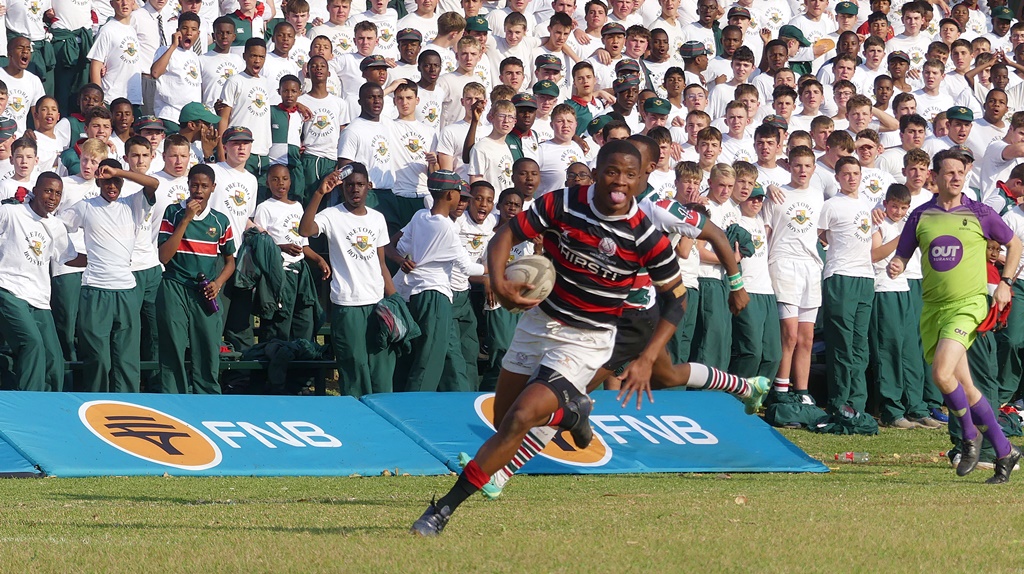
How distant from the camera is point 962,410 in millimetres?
10672

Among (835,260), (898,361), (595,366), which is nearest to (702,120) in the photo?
(835,260)

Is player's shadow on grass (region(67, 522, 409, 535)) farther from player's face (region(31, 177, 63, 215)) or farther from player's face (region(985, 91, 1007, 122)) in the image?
player's face (region(985, 91, 1007, 122))

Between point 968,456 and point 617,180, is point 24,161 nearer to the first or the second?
point 617,180

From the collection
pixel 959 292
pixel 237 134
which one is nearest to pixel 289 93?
pixel 237 134

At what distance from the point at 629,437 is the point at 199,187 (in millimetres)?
4608

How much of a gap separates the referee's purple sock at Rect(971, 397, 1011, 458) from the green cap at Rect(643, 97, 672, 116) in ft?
21.4

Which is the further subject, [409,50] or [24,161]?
[409,50]

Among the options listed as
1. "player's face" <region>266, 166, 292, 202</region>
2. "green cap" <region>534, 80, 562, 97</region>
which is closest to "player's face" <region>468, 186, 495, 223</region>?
"player's face" <region>266, 166, 292, 202</region>

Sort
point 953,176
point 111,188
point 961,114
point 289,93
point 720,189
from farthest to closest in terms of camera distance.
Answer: point 961,114
point 289,93
point 720,189
point 111,188
point 953,176

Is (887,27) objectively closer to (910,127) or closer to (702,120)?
(910,127)

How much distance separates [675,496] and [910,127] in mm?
9526

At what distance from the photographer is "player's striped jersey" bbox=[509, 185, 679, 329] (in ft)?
24.1

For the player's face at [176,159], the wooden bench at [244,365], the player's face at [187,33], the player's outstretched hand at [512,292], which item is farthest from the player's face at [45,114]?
the player's outstretched hand at [512,292]

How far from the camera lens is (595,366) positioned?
293 inches
